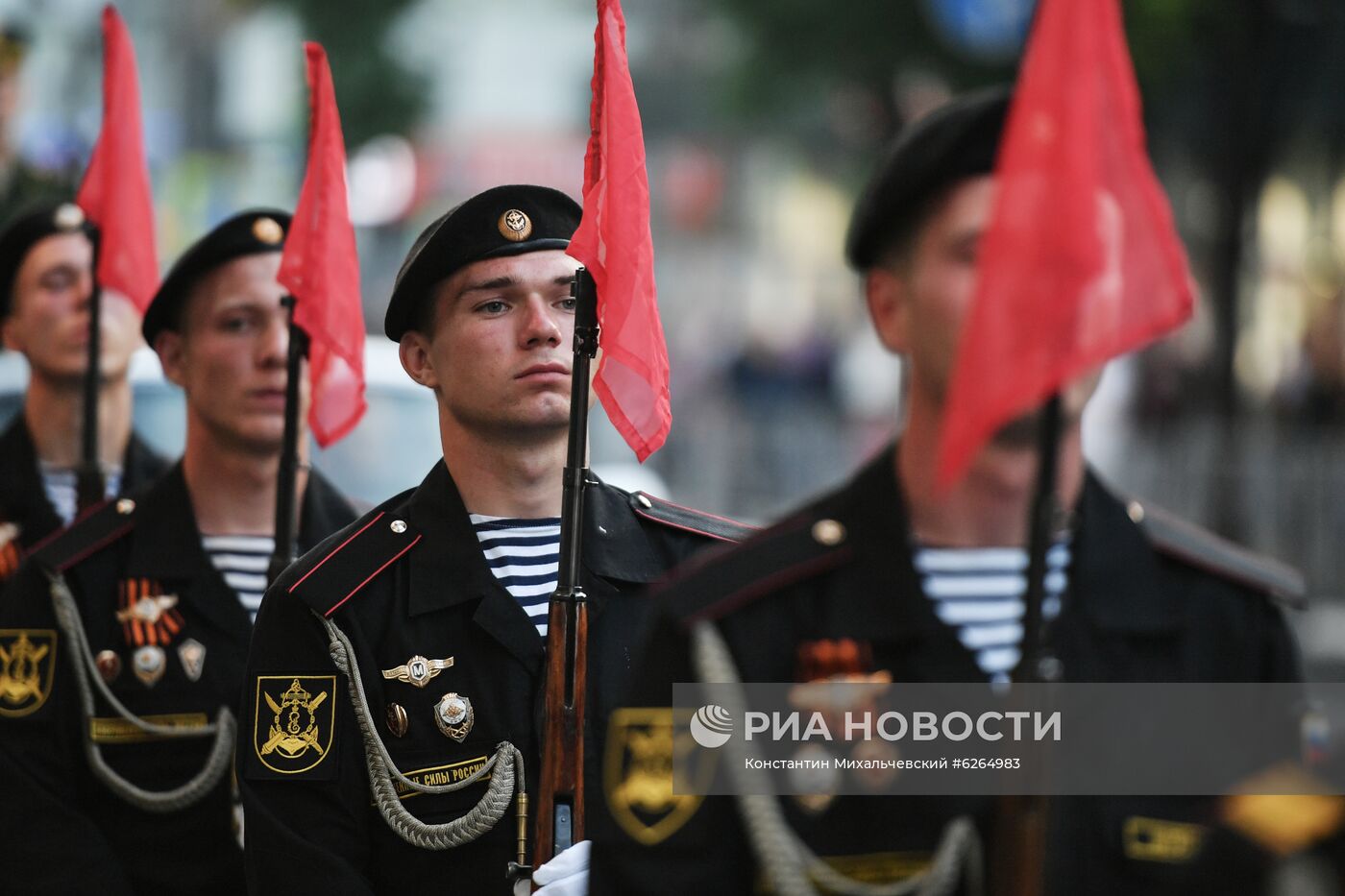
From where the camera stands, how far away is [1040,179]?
2854 millimetres

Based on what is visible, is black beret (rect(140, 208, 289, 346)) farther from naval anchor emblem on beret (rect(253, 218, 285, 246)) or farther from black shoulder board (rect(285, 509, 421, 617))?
black shoulder board (rect(285, 509, 421, 617))

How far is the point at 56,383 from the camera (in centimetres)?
641

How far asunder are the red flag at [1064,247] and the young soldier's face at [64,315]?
4072 millimetres

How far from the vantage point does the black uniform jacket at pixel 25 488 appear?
20.3 feet

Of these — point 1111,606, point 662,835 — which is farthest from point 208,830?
point 1111,606

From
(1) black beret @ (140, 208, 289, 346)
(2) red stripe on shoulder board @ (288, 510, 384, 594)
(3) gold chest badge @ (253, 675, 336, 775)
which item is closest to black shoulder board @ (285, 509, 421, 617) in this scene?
(2) red stripe on shoulder board @ (288, 510, 384, 594)

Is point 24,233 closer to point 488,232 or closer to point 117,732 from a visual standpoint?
point 117,732

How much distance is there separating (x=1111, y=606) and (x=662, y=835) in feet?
2.47

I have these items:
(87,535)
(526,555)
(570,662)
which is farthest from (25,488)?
(570,662)

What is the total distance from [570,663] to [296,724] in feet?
1.84

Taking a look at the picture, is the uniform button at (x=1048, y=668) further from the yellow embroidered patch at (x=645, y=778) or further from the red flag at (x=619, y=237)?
the red flag at (x=619, y=237)

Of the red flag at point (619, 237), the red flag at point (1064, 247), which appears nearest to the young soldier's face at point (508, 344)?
the red flag at point (619, 237)

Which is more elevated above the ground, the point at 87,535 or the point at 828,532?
the point at 87,535

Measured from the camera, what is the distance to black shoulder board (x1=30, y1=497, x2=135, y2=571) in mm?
5055
